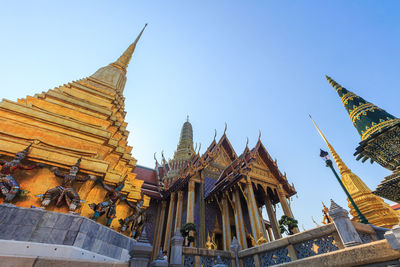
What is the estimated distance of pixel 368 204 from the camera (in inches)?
506

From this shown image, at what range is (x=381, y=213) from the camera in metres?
12.2

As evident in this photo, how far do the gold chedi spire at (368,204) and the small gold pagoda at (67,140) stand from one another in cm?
1369

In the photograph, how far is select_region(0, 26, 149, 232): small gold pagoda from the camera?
4824mm

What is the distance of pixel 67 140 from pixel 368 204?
17.6 meters

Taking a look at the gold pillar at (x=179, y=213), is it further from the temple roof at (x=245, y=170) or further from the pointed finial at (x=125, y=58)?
the pointed finial at (x=125, y=58)

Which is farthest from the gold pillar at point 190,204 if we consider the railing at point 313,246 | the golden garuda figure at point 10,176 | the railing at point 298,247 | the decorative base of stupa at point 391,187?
the decorative base of stupa at point 391,187

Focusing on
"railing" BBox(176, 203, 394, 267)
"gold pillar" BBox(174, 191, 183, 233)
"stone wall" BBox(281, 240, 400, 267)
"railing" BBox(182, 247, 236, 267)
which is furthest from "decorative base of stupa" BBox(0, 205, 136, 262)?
"gold pillar" BBox(174, 191, 183, 233)

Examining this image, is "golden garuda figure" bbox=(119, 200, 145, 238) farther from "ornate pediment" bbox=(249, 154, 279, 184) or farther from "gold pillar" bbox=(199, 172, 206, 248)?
"ornate pediment" bbox=(249, 154, 279, 184)

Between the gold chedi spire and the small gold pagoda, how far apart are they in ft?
44.9

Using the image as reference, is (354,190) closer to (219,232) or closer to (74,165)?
(219,232)

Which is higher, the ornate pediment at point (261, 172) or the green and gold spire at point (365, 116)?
the green and gold spire at point (365, 116)

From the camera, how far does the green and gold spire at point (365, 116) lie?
1077cm

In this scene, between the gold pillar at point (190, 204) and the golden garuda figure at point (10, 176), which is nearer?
the golden garuda figure at point (10, 176)

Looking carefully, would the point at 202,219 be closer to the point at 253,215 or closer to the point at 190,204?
the point at 190,204
